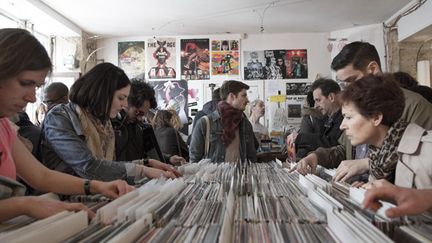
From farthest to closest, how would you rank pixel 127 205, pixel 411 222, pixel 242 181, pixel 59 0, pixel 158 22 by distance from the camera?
pixel 158 22
pixel 59 0
pixel 242 181
pixel 127 205
pixel 411 222

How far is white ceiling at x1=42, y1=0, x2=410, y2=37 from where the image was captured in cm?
488

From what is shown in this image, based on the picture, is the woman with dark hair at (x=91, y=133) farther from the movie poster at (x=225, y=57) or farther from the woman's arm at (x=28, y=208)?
the movie poster at (x=225, y=57)

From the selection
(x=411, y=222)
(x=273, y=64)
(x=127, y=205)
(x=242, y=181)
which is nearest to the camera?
(x=411, y=222)

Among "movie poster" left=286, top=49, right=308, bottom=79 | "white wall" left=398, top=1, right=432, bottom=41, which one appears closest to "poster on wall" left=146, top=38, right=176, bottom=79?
"movie poster" left=286, top=49, right=308, bottom=79

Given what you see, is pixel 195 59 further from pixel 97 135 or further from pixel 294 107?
pixel 97 135

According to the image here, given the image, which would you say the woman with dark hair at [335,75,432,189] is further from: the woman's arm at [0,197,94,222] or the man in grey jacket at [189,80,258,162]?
the man in grey jacket at [189,80,258,162]

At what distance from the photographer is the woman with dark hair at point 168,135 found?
349 centimetres

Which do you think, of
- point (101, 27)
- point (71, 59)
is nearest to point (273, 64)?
point (101, 27)

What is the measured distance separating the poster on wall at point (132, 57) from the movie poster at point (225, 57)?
4.42 feet

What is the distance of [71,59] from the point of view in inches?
234

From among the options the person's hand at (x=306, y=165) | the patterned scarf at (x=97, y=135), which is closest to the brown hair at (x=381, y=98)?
the person's hand at (x=306, y=165)

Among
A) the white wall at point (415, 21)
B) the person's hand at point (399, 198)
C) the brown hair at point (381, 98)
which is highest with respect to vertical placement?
the white wall at point (415, 21)

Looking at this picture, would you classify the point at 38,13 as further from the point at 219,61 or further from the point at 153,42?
the point at 219,61

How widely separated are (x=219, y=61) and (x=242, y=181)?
5455 millimetres
